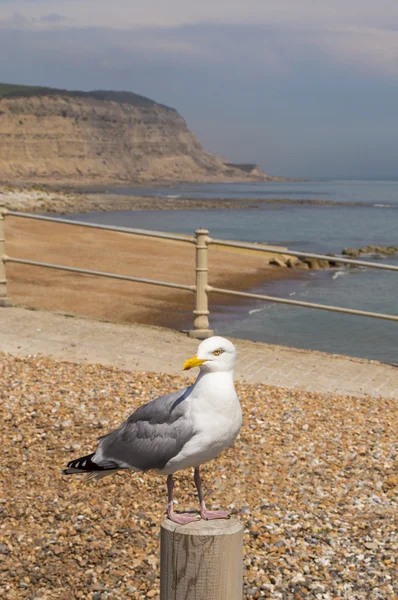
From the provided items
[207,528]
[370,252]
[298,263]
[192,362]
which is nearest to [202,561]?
[207,528]

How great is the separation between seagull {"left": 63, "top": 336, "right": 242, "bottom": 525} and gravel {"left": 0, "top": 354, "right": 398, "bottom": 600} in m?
0.99

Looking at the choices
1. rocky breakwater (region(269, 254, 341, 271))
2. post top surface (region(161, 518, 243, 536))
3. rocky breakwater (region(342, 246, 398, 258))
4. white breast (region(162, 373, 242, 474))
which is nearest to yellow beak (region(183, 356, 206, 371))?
white breast (region(162, 373, 242, 474))

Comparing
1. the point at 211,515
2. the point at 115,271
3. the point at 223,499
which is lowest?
the point at 223,499

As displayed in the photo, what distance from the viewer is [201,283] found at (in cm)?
974

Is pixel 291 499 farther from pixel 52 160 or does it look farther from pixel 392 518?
pixel 52 160

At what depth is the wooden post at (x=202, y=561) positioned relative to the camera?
309 centimetres

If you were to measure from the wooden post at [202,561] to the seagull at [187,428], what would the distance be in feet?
0.86

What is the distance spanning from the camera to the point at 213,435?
11.6 feet

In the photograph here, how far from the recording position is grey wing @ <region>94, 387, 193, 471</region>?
3648mm

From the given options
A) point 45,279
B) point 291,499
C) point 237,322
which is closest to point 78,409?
point 291,499

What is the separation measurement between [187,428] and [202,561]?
674 mm

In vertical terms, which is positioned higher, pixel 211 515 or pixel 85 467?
pixel 85 467

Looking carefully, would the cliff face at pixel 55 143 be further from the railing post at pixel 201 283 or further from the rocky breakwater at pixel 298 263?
the railing post at pixel 201 283

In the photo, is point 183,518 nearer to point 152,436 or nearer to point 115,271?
point 152,436
